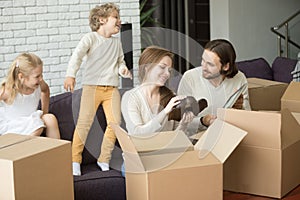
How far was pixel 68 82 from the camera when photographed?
3016 mm

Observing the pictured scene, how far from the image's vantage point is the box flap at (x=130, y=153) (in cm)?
187

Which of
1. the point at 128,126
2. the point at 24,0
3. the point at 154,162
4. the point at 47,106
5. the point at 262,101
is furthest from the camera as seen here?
the point at 24,0

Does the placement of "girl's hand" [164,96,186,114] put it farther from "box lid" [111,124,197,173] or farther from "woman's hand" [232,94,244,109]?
"woman's hand" [232,94,244,109]

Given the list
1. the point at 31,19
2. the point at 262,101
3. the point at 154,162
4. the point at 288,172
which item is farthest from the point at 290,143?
the point at 31,19

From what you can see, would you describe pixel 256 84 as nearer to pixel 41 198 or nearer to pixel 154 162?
pixel 154 162

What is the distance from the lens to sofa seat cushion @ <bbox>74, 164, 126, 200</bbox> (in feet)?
8.91

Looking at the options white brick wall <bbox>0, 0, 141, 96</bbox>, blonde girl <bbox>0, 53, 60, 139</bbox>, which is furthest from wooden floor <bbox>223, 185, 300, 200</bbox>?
white brick wall <bbox>0, 0, 141, 96</bbox>

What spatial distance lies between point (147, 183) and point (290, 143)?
576mm

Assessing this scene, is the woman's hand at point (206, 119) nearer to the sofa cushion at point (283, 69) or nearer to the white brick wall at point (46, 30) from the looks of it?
the sofa cushion at point (283, 69)

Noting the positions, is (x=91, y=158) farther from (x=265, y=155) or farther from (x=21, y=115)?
(x=265, y=155)

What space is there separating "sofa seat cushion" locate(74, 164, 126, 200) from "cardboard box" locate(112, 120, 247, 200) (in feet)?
2.56

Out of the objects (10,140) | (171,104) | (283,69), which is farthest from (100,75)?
(283,69)

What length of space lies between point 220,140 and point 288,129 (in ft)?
0.86

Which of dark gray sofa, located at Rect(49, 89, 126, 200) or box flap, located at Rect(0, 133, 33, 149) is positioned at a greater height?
box flap, located at Rect(0, 133, 33, 149)
